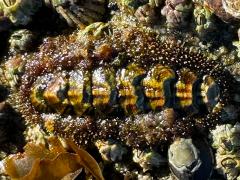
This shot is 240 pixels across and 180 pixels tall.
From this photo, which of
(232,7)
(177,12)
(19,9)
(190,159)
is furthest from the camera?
(19,9)

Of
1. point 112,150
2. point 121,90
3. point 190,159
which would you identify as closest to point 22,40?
point 121,90

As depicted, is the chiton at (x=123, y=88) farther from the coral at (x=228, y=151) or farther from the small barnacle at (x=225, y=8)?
the small barnacle at (x=225, y=8)

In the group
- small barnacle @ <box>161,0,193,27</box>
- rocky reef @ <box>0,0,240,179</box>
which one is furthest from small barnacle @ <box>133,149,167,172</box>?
small barnacle @ <box>161,0,193,27</box>

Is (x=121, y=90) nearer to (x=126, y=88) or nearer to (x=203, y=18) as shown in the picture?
(x=126, y=88)

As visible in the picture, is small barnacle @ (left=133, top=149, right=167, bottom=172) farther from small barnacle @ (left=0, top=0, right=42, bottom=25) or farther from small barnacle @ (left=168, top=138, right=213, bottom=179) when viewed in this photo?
small barnacle @ (left=0, top=0, right=42, bottom=25)

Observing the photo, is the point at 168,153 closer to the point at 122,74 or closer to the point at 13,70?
the point at 122,74

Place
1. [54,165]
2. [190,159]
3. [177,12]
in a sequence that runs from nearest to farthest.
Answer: [190,159]
[177,12]
[54,165]
